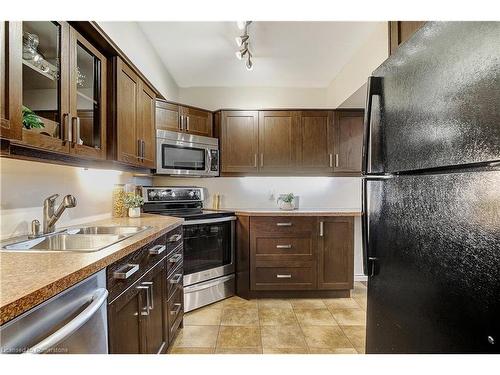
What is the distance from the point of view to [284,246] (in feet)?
9.55

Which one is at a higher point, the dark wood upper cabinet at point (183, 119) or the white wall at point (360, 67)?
the white wall at point (360, 67)

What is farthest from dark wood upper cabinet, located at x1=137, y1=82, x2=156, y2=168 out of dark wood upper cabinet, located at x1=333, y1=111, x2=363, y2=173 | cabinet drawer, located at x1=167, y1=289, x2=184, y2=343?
dark wood upper cabinet, located at x1=333, y1=111, x2=363, y2=173

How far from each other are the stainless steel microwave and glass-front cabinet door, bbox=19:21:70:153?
52.8 inches

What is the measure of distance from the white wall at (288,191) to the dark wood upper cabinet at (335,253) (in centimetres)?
64

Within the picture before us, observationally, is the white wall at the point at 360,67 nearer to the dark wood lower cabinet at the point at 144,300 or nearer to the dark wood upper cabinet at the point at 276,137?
the dark wood upper cabinet at the point at 276,137

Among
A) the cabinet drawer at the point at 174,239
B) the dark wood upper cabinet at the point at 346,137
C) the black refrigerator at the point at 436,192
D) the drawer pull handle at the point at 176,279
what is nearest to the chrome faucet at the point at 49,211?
the cabinet drawer at the point at 174,239

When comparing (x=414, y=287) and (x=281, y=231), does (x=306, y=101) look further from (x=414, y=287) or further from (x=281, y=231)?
(x=414, y=287)

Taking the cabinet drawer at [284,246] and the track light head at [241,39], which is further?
the cabinet drawer at [284,246]

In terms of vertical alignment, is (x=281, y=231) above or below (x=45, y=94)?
below

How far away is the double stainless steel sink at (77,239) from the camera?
1.37 meters

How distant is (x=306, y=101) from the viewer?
362 cm
